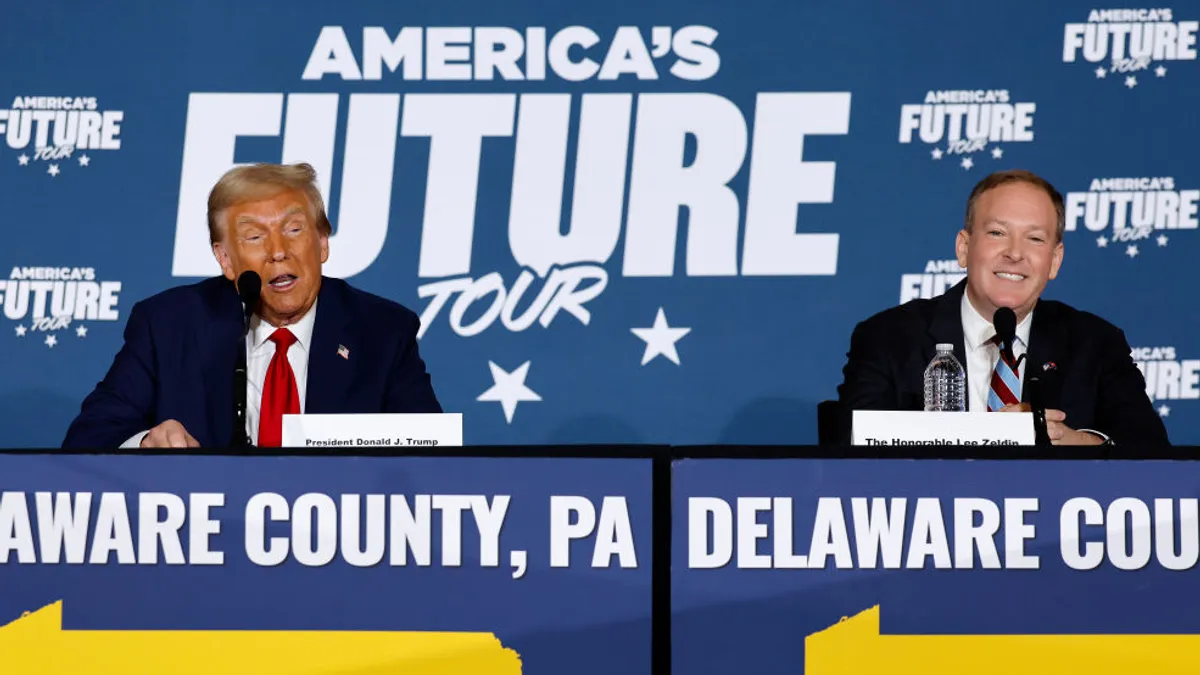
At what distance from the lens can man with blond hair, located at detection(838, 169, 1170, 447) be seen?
3.17 m

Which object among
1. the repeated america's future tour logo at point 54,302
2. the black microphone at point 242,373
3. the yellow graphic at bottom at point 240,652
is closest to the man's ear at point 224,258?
the black microphone at point 242,373

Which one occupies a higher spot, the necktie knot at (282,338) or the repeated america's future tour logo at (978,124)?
the repeated america's future tour logo at (978,124)

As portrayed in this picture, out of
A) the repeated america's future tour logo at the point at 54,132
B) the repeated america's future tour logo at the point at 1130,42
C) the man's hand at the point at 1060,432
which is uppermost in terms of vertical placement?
the repeated america's future tour logo at the point at 1130,42

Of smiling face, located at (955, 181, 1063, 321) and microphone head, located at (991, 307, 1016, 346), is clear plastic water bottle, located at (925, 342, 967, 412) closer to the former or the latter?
smiling face, located at (955, 181, 1063, 321)

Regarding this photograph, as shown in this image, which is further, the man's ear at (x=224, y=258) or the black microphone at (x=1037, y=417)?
the man's ear at (x=224, y=258)

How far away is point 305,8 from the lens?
4.31 meters

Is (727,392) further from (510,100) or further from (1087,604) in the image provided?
(1087,604)

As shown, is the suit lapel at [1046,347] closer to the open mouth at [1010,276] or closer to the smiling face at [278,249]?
the open mouth at [1010,276]

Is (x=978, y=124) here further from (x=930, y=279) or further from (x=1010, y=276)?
(x=1010, y=276)

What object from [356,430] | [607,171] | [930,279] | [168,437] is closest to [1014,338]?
[930,279]

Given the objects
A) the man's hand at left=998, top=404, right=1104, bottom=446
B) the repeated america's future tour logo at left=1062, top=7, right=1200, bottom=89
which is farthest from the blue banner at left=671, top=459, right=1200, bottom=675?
the repeated america's future tour logo at left=1062, top=7, right=1200, bottom=89

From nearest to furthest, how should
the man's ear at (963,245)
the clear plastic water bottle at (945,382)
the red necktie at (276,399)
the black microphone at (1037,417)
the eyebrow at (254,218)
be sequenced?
the black microphone at (1037,417), the red necktie at (276,399), the clear plastic water bottle at (945,382), the eyebrow at (254,218), the man's ear at (963,245)

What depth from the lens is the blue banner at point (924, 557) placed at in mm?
2055

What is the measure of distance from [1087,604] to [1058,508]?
0.15 meters
